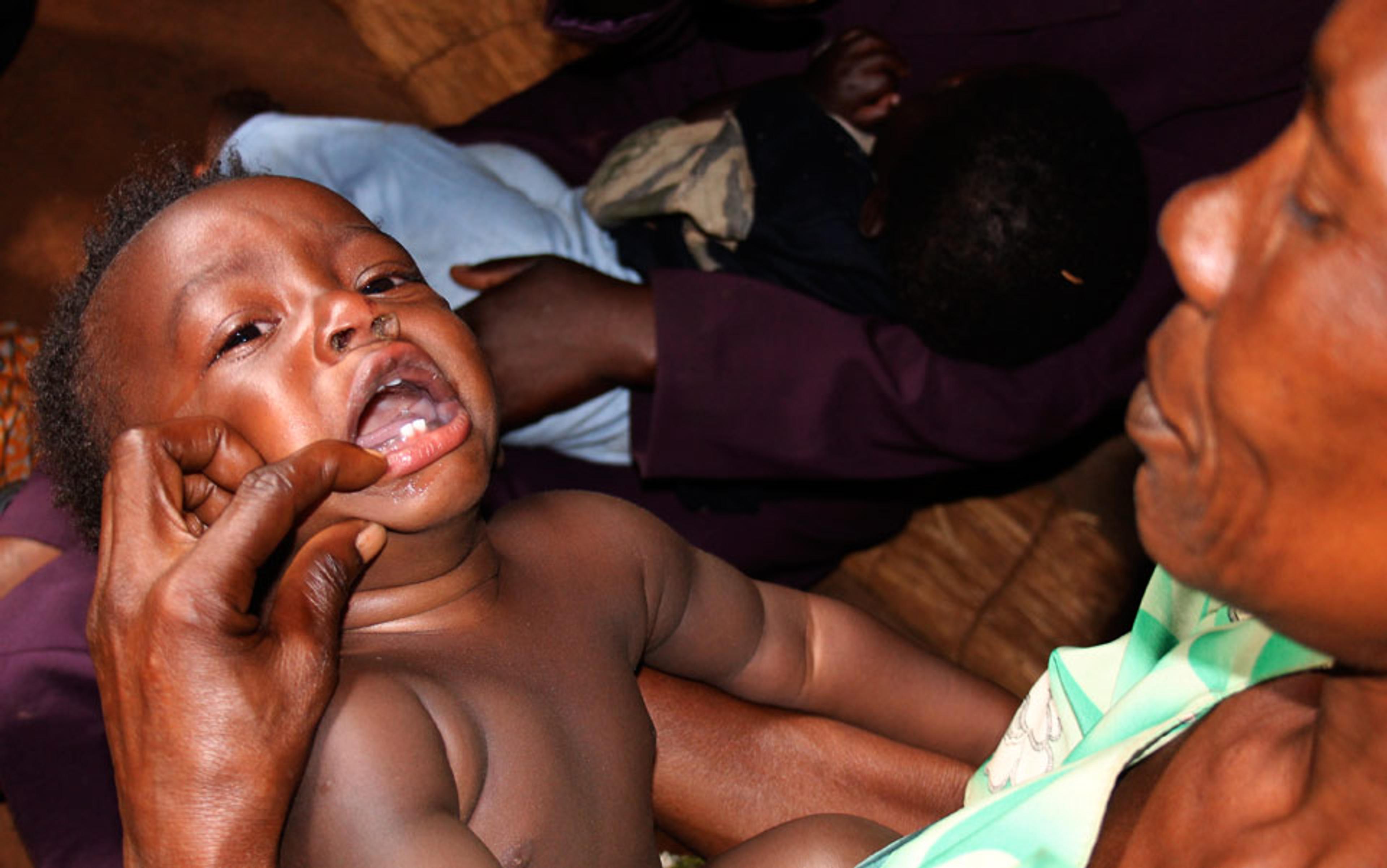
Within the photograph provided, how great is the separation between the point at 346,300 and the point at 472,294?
0.90 m

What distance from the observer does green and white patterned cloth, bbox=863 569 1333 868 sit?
86 centimetres

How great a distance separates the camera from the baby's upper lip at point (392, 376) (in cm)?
106

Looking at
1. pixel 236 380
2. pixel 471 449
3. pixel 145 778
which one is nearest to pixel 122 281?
pixel 236 380

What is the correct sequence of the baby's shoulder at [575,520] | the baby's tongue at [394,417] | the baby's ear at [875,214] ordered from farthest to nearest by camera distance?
the baby's ear at [875,214]
the baby's shoulder at [575,520]
the baby's tongue at [394,417]

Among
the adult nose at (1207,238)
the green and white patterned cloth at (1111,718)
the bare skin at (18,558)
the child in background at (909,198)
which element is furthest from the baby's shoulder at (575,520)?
the adult nose at (1207,238)

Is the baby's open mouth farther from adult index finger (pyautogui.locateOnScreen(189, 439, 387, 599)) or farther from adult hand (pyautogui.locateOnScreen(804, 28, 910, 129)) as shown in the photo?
adult hand (pyautogui.locateOnScreen(804, 28, 910, 129))

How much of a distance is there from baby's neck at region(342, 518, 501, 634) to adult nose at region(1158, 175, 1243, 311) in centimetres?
76

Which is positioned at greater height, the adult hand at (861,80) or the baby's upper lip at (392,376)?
the baby's upper lip at (392,376)

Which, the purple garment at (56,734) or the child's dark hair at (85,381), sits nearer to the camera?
the child's dark hair at (85,381)

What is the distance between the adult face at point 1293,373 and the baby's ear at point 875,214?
1157 mm

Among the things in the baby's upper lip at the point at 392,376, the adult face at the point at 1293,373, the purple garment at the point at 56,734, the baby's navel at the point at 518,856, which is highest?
the adult face at the point at 1293,373

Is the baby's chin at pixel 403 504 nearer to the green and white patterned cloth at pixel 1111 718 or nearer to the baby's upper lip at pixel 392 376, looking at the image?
the baby's upper lip at pixel 392 376

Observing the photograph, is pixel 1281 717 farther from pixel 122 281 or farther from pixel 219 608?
pixel 122 281

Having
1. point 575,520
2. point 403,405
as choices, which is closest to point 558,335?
point 575,520
